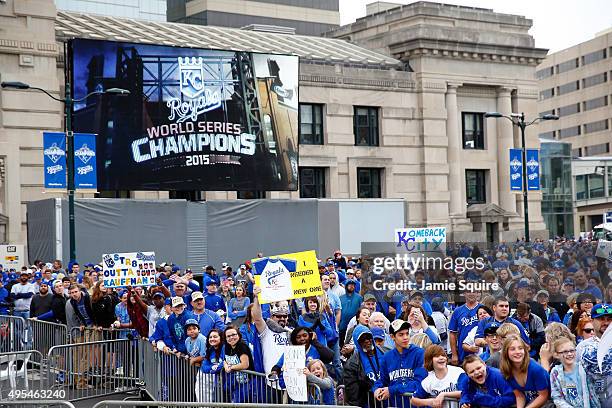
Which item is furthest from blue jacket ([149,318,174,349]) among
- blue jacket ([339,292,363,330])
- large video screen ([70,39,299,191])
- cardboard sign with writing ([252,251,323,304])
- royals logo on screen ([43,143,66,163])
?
large video screen ([70,39,299,191])

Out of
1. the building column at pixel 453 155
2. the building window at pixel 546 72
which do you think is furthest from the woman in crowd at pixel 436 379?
the building window at pixel 546 72

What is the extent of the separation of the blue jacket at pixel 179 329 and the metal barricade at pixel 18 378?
2.18m

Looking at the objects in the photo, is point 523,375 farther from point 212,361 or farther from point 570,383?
point 212,361

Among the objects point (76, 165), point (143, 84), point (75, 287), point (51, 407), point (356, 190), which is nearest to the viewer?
point (51, 407)

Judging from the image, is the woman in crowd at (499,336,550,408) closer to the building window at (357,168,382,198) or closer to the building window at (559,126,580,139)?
the building window at (357,168,382,198)

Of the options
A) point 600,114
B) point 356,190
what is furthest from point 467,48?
point 600,114

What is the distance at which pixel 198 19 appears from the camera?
8469 centimetres

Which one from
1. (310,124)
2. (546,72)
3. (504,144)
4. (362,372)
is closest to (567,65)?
(546,72)

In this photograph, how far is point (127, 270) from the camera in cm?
2238

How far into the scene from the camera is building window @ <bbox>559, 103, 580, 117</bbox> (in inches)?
4648

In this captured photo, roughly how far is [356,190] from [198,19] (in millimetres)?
38517

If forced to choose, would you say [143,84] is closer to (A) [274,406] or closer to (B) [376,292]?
(B) [376,292]

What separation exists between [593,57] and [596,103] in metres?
4.99

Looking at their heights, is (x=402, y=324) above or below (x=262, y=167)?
below
